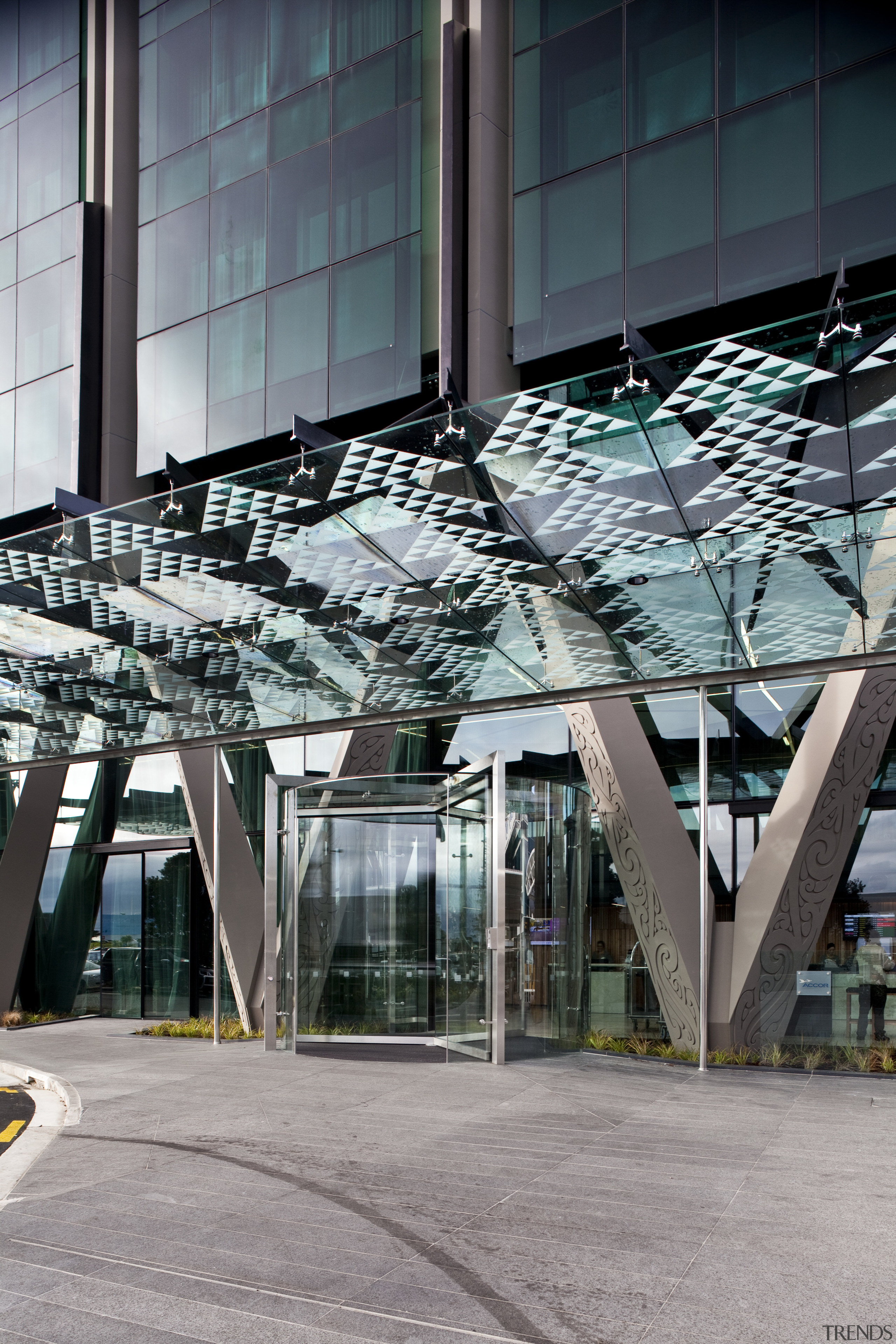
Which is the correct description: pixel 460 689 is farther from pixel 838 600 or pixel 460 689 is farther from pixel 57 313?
pixel 57 313

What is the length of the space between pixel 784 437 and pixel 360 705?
817 centimetres

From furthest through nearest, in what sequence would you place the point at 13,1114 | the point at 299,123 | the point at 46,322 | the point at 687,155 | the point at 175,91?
the point at 46,322 < the point at 175,91 < the point at 299,123 < the point at 687,155 < the point at 13,1114

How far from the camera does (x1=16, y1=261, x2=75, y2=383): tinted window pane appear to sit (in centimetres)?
1872

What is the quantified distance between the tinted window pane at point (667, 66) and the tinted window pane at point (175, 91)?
309 inches

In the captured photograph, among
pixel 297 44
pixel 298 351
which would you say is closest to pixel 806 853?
pixel 298 351

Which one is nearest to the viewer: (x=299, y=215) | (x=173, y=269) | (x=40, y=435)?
(x=299, y=215)

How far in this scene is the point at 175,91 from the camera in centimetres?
1838

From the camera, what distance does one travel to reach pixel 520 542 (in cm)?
965

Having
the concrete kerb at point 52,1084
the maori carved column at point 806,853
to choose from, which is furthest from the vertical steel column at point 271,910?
the maori carved column at point 806,853

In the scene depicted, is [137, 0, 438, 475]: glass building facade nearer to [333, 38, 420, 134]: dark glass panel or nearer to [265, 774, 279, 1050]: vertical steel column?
[333, 38, 420, 134]: dark glass panel

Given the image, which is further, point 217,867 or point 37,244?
point 37,244

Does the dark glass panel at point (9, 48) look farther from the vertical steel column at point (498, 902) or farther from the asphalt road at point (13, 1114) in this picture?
the asphalt road at point (13, 1114)

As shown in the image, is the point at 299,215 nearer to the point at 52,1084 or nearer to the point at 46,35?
the point at 46,35

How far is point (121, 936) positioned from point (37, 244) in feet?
42.9
